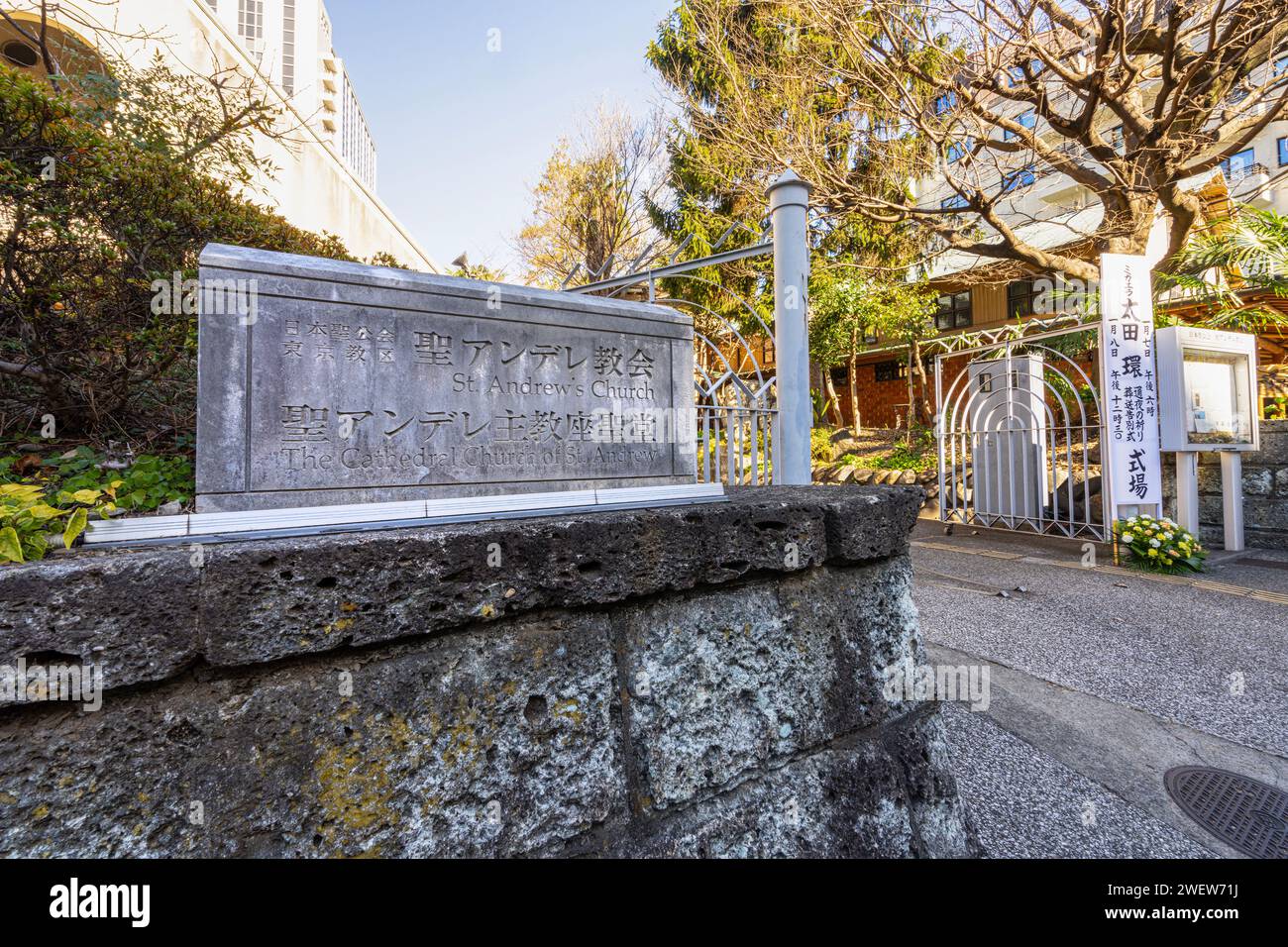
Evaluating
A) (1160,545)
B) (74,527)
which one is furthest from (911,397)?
(74,527)

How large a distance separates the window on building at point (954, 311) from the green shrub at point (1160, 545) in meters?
14.2

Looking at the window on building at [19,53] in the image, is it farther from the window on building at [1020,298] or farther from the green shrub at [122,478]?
the window on building at [1020,298]

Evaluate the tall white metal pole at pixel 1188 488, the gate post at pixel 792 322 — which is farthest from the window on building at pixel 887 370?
the gate post at pixel 792 322

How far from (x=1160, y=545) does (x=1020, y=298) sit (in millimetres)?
13928

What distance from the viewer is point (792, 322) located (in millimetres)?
3881

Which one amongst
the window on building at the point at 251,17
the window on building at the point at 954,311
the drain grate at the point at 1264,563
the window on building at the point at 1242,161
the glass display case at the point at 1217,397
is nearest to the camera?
the drain grate at the point at 1264,563

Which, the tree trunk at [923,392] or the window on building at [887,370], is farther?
the window on building at [887,370]

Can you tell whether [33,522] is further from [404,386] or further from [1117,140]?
[1117,140]

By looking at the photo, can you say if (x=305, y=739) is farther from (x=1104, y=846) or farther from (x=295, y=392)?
(x=1104, y=846)

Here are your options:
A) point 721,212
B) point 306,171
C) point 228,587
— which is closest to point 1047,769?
point 228,587

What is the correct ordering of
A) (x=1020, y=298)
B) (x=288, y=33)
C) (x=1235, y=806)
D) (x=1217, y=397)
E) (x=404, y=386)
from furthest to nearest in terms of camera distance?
(x=288, y=33) < (x=1020, y=298) < (x=1217, y=397) < (x=1235, y=806) < (x=404, y=386)

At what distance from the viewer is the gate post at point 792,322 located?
12.7 feet

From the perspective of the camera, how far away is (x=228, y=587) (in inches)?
42.0

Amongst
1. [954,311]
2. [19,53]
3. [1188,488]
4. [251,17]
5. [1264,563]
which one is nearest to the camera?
[1264,563]
